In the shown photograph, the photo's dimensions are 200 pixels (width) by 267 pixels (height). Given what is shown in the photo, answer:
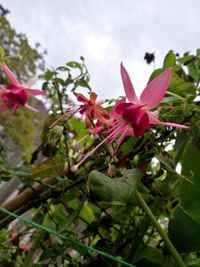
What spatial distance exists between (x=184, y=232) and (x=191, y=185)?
0.26ft

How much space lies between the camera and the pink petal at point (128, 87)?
347 mm

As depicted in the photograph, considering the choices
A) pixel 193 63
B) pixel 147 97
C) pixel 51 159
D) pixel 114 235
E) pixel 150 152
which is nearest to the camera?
pixel 147 97

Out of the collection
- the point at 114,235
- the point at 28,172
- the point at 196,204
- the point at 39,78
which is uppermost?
the point at 39,78


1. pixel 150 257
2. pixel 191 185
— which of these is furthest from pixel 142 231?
pixel 191 185

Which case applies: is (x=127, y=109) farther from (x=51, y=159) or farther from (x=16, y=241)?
(x=16, y=241)

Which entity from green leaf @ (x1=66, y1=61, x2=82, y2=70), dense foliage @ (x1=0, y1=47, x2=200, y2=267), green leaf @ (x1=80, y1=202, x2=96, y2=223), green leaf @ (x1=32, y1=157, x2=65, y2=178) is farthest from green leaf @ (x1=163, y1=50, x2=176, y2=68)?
green leaf @ (x1=80, y1=202, x2=96, y2=223)

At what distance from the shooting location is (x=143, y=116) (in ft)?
1.18

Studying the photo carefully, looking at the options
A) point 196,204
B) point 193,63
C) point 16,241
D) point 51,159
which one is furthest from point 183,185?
point 16,241

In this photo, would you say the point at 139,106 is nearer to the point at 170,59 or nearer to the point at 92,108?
the point at 92,108

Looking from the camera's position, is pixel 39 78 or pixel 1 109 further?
pixel 39 78

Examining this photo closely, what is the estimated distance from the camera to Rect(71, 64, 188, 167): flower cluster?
1.12 feet

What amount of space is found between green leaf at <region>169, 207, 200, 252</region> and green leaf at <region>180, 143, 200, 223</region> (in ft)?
0.13

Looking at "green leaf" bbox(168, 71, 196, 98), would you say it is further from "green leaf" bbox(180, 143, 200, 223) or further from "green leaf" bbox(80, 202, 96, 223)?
"green leaf" bbox(80, 202, 96, 223)

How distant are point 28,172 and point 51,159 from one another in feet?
0.15
